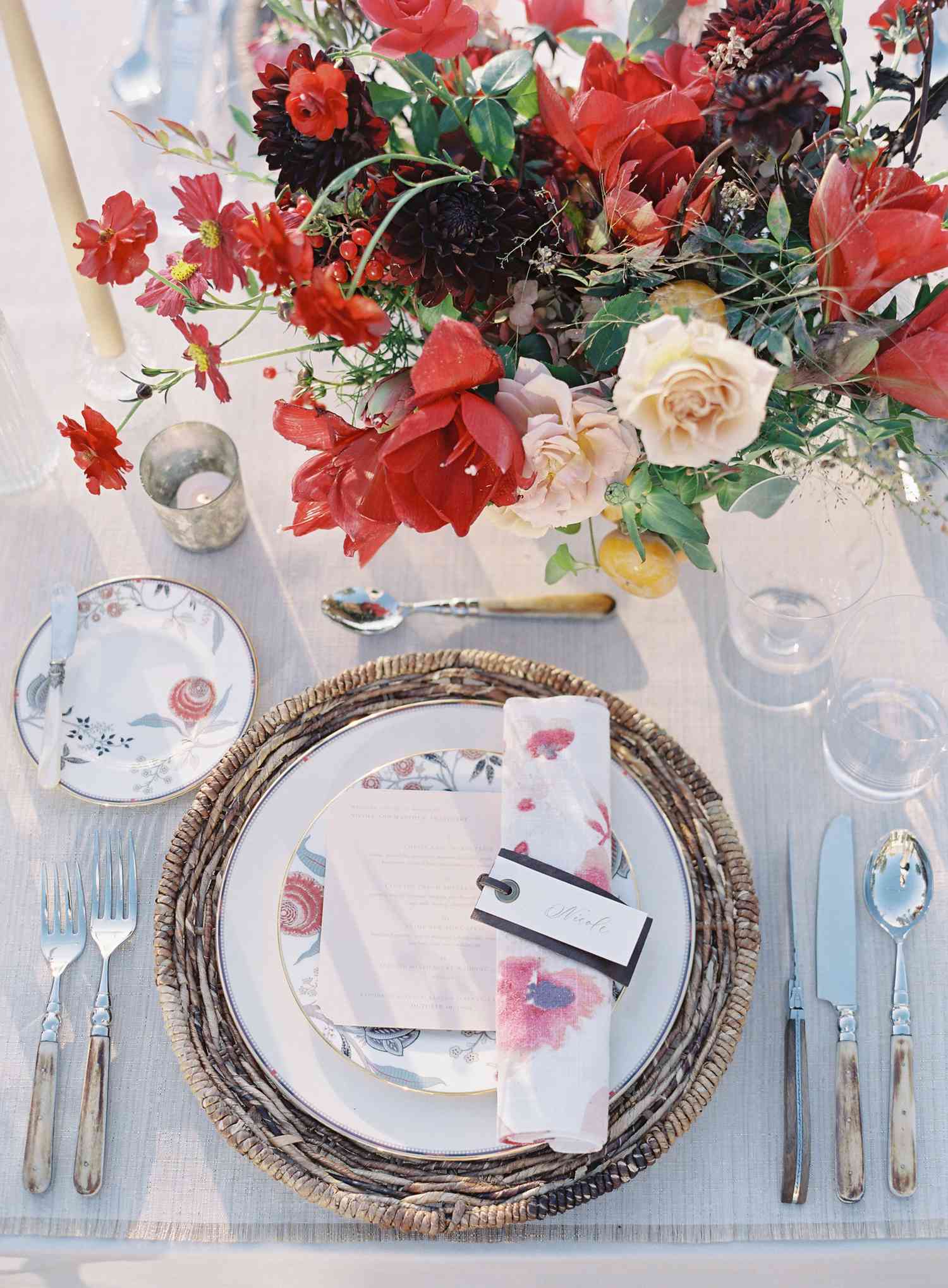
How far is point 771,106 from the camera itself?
55cm

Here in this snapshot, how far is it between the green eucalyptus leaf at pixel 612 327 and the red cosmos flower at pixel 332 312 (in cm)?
15

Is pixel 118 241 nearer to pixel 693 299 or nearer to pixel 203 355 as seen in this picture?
pixel 203 355

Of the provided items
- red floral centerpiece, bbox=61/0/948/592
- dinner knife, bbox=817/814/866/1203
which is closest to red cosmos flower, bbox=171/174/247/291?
red floral centerpiece, bbox=61/0/948/592

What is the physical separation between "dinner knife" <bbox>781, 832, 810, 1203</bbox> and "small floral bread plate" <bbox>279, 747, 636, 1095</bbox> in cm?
15

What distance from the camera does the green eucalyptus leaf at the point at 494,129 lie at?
635 millimetres

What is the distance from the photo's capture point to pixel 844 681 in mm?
877

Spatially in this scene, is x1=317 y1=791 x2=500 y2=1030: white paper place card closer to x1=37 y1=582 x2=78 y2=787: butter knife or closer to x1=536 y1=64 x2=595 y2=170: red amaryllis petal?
x1=37 y1=582 x2=78 y2=787: butter knife

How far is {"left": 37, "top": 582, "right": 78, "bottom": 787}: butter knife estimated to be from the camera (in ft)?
2.84

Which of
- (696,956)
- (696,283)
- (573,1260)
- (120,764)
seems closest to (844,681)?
(696,956)

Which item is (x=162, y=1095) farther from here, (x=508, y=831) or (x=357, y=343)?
(x=357, y=343)

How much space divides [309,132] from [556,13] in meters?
0.33

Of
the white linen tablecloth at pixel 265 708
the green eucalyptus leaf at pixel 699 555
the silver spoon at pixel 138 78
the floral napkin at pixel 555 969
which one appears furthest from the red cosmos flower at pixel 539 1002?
the silver spoon at pixel 138 78

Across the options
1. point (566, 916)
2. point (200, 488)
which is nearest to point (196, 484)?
point (200, 488)

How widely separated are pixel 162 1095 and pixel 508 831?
0.33m
